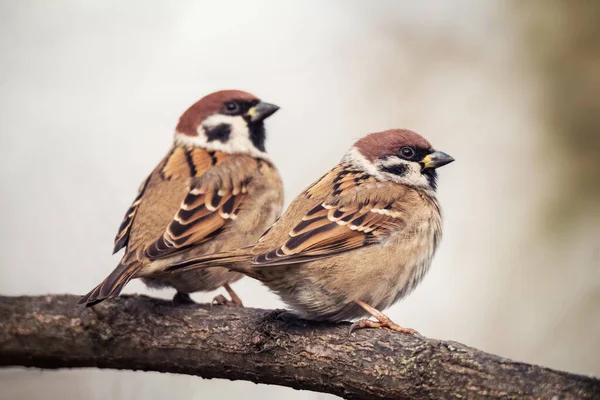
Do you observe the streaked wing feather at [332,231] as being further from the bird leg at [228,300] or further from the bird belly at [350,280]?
the bird leg at [228,300]

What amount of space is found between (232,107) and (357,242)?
1.63m

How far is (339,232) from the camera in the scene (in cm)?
398

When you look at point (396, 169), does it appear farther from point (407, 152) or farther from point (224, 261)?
point (224, 261)

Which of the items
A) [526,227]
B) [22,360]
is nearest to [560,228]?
[526,227]

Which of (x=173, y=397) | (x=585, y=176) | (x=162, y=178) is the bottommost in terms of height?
(x=173, y=397)

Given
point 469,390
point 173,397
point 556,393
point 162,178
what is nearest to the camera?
point 556,393

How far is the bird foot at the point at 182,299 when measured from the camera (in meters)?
4.61

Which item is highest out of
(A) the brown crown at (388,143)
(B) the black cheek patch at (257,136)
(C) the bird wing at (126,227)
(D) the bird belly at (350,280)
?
(B) the black cheek patch at (257,136)

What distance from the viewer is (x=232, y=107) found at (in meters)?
5.25

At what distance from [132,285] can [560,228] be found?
319cm

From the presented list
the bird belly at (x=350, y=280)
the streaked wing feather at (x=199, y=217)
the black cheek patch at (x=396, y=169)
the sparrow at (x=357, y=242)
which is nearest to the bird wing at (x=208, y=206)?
the streaked wing feather at (x=199, y=217)

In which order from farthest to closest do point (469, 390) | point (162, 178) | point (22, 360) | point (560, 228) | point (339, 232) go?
point (560, 228), point (162, 178), point (22, 360), point (339, 232), point (469, 390)

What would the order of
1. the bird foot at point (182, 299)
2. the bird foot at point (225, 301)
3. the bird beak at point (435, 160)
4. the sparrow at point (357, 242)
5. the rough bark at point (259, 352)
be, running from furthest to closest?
the bird foot at point (225, 301) → the bird foot at point (182, 299) → the bird beak at point (435, 160) → the sparrow at point (357, 242) → the rough bark at point (259, 352)

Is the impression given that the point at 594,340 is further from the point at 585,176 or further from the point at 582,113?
the point at 582,113
